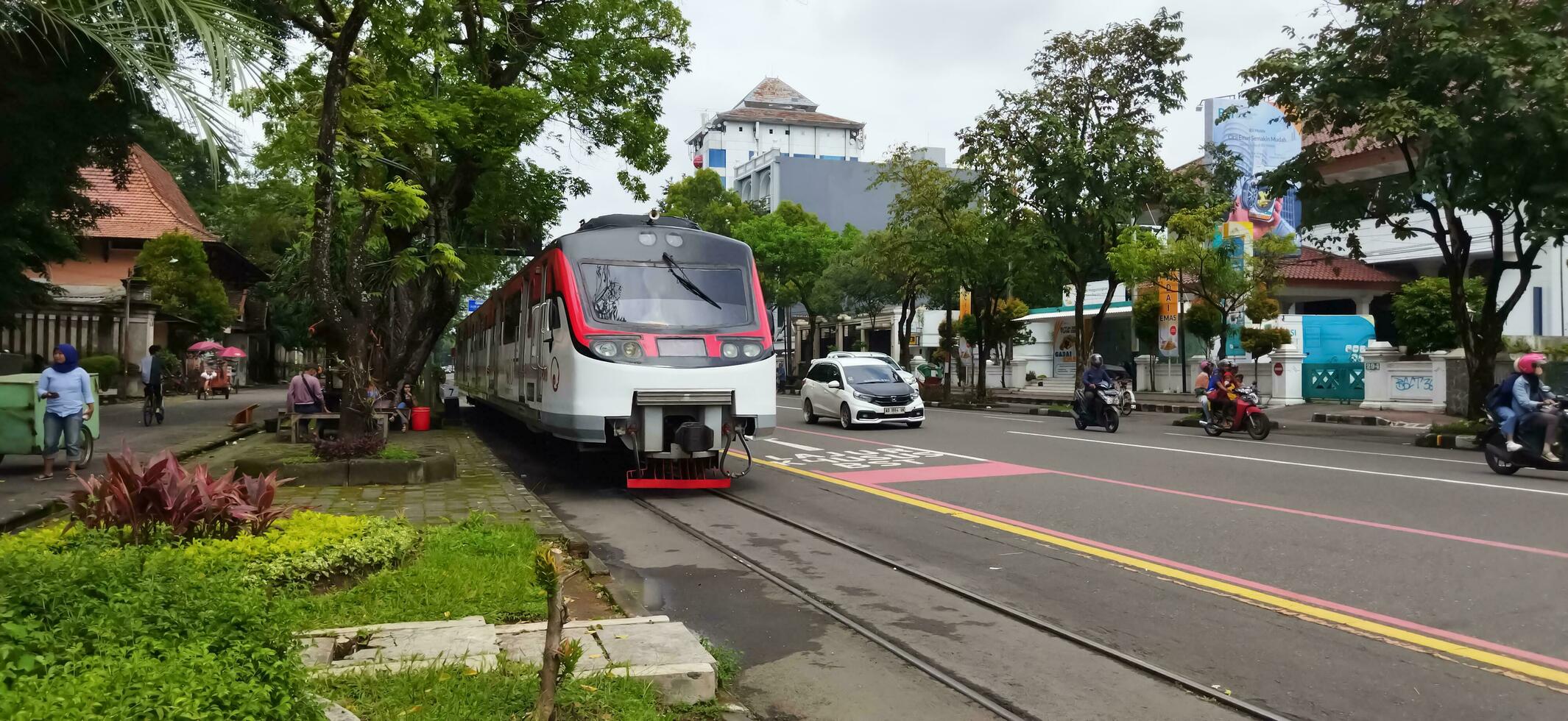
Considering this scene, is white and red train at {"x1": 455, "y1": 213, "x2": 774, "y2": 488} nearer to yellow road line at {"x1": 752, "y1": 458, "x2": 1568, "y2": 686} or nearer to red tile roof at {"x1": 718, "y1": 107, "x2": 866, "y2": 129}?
yellow road line at {"x1": 752, "y1": 458, "x2": 1568, "y2": 686}

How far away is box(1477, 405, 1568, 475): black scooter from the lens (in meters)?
12.4

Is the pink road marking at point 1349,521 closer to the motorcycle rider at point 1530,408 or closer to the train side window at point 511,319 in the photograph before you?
the motorcycle rider at point 1530,408

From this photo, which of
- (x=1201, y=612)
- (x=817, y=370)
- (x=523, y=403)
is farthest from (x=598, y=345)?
(x=817, y=370)

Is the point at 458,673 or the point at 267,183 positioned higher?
the point at 267,183

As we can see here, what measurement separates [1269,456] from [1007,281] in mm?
17671

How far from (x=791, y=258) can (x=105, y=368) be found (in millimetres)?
30421

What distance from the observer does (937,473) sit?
13281mm

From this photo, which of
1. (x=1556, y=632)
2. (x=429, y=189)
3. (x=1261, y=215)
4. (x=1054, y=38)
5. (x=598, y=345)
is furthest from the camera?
(x=1261, y=215)

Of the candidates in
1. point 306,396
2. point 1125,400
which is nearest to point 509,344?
point 306,396

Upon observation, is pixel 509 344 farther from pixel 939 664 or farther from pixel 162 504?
pixel 939 664

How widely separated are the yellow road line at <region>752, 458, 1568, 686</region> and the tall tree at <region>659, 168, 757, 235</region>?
4460 cm

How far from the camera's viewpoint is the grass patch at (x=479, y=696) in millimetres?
3857

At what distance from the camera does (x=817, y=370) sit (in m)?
24.5

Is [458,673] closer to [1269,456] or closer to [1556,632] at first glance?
[1556,632]
